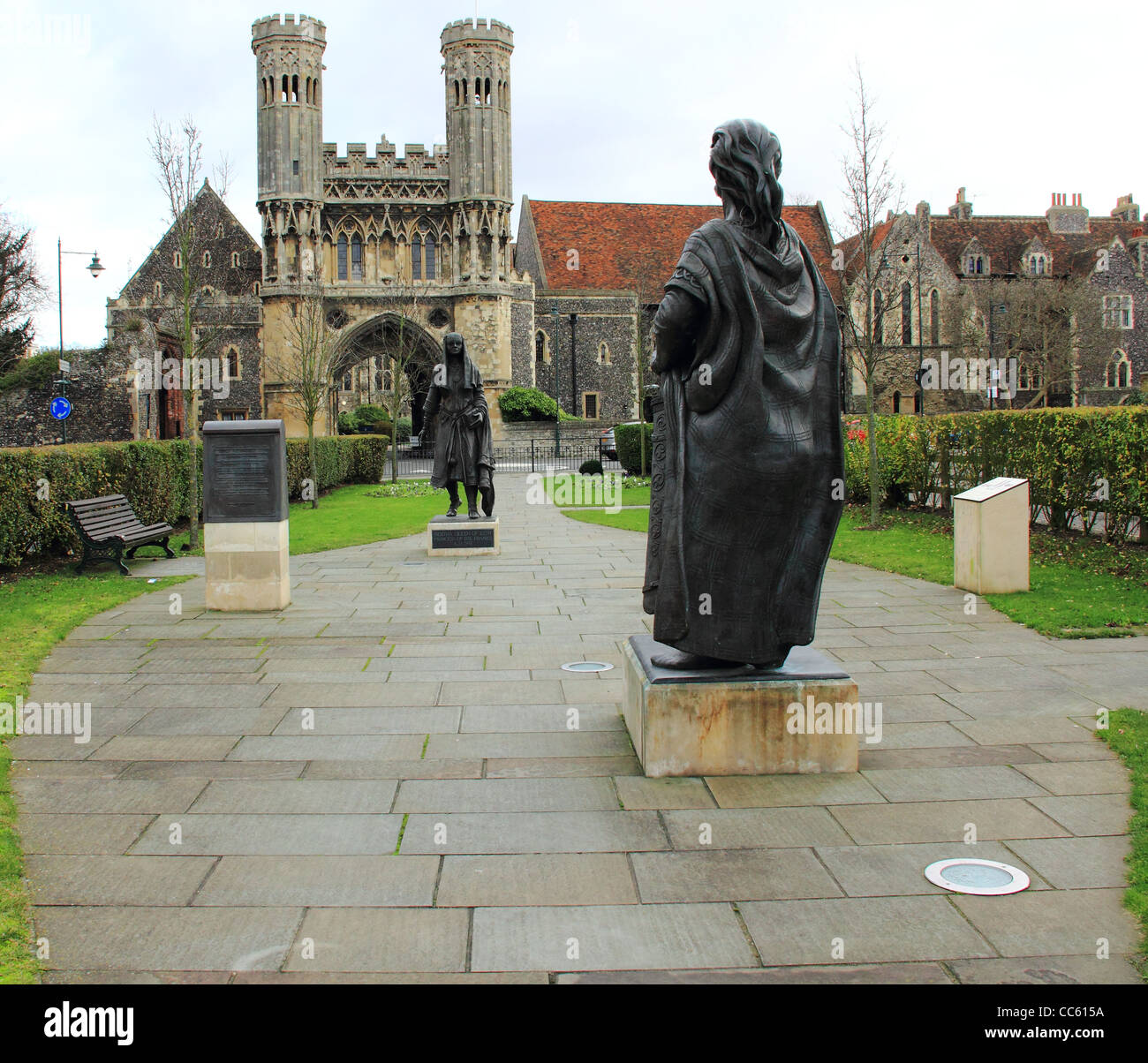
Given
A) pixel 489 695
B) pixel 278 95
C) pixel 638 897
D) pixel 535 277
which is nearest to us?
pixel 638 897

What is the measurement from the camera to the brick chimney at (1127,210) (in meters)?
60.7

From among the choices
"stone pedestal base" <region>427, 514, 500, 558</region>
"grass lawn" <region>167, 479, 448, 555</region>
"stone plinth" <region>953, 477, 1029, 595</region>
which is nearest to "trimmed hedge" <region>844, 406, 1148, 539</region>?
"stone plinth" <region>953, 477, 1029, 595</region>

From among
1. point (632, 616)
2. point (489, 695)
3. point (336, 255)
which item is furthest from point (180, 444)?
point (336, 255)

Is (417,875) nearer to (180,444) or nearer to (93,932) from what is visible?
(93,932)

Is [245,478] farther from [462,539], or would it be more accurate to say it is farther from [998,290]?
[998,290]

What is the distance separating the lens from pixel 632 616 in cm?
870

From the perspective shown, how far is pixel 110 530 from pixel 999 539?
31.7 feet

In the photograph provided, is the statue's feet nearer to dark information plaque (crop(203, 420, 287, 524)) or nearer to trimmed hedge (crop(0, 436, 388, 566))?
dark information plaque (crop(203, 420, 287, 524))

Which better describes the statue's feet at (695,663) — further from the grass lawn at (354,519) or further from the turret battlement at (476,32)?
the turret battlement at (476,32)

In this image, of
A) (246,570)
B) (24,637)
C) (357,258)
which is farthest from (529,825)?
(357,258)

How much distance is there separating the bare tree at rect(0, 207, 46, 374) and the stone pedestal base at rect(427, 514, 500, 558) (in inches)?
1268

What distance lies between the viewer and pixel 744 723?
15.4 ft

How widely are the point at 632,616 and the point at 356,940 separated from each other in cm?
563

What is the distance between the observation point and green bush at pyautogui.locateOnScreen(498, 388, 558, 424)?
4675cm
